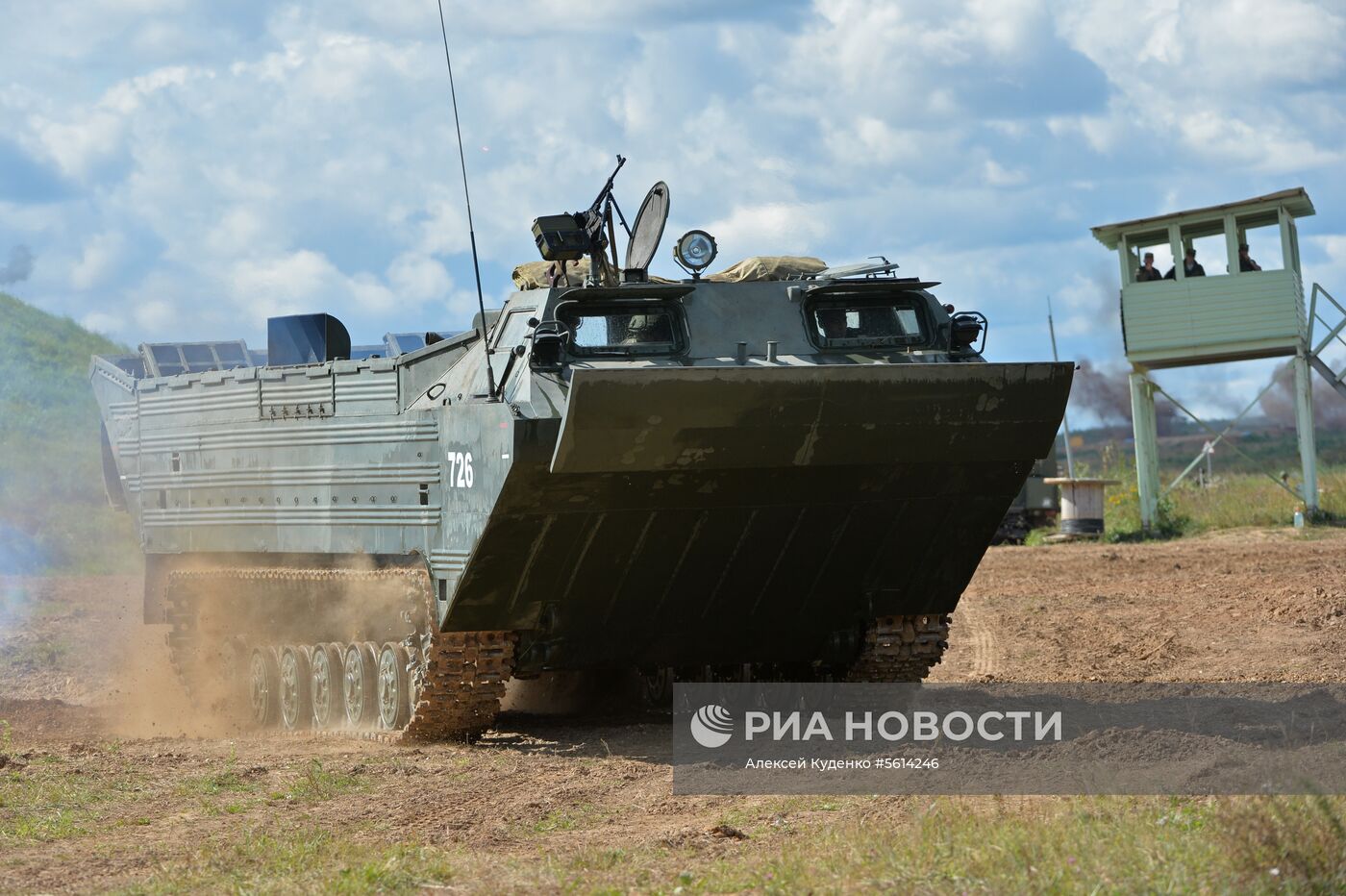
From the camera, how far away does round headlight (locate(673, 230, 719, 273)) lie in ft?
35.0

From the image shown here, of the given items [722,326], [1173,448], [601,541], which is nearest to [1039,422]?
[722,326]

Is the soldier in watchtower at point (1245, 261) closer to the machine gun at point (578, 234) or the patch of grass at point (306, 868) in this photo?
the machine gun at point (578, 234)

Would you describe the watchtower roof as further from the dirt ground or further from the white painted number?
the white painted number

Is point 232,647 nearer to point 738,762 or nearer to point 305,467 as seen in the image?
point 305,467

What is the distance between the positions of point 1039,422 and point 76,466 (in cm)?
2737

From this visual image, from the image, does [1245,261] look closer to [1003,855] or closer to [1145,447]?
[1145,447]

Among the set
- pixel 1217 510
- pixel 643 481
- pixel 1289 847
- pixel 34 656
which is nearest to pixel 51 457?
pixel 34 656

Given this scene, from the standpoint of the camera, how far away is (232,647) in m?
14.1

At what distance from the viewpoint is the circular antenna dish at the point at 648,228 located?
10664 millimetres

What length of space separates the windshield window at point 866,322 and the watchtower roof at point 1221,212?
14.3 m

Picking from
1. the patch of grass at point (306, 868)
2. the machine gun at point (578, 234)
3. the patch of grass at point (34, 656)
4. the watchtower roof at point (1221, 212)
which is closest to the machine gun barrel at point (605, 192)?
the machine gun at point (578, 234)

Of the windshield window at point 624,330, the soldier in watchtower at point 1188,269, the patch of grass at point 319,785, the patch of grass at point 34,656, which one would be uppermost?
the soldier in watchtower at point 1188,269

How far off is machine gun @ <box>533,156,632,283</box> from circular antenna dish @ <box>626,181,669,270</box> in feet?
0.68

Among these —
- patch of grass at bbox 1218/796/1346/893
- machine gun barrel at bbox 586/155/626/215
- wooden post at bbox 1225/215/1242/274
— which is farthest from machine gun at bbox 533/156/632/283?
wooden post at bbox 1225/215/1242/274
